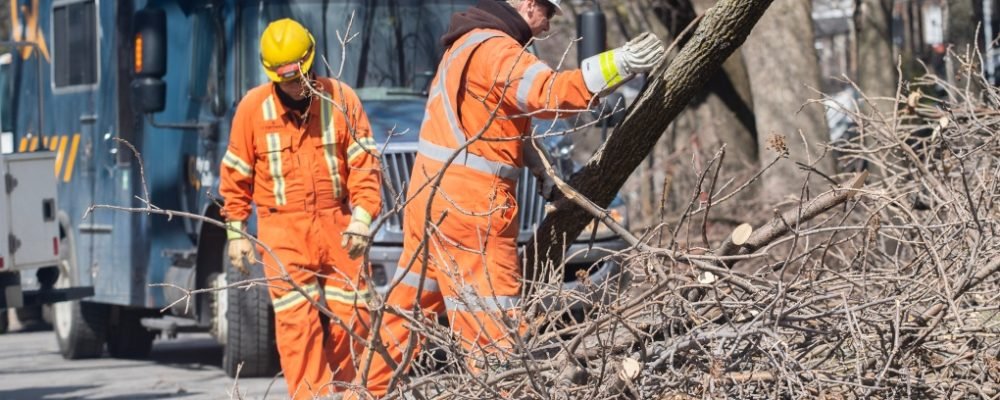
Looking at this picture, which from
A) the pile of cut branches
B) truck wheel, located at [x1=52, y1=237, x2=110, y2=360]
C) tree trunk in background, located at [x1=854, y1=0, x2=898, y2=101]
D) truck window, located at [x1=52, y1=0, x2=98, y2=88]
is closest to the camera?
the pile of cut branches

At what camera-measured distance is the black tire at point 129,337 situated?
40.1 ft

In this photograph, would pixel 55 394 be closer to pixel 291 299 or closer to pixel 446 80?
pixel 291 299

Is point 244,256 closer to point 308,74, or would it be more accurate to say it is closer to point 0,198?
point 308,74

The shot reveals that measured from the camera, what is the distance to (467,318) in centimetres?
574

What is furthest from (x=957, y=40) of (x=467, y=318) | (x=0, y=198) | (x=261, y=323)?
(x=467, y=318)

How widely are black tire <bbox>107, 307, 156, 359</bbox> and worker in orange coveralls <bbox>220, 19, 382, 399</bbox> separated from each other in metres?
5.19

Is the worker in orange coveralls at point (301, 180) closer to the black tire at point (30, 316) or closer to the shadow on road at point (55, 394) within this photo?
the shadow on road at point (55, 394)

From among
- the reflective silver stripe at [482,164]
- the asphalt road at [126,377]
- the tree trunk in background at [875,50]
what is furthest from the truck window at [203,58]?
the tree trunk in background at [875,50]

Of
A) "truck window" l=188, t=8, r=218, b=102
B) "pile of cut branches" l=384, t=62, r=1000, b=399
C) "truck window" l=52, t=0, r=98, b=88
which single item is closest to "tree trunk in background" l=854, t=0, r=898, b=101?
"truck window" l=188, t=8, r=218, b=102

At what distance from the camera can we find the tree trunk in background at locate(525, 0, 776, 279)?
5.96m

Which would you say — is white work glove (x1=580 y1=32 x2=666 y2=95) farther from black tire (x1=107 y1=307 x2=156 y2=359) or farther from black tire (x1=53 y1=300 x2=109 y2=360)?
black tire (x1=107 y1=307 x2=156 y2=359)

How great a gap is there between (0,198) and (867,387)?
6.69 m

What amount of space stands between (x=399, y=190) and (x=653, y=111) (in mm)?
2957

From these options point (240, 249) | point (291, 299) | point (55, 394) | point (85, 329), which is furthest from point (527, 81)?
point (85, 329)
